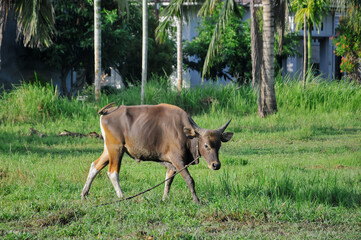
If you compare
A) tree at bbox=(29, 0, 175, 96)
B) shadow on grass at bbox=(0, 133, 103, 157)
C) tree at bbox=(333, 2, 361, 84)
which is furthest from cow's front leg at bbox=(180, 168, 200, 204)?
tree at bbox=(333, 2, 361, 84)

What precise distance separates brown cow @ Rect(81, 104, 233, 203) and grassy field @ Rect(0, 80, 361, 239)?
48cm

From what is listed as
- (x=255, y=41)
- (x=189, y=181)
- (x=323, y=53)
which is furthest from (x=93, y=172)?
(x=323, y=53)

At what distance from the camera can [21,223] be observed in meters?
5.86

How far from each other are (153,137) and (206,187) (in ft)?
3.88

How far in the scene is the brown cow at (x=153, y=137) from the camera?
20.9 ft

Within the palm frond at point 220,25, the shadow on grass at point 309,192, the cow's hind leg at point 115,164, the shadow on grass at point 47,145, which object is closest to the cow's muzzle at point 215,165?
the shadow on grass at point 309,192

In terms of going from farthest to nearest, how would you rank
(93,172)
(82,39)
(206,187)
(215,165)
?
(82,39) < (206,187) < (93,172) < (215,165)

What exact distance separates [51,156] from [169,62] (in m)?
18.6

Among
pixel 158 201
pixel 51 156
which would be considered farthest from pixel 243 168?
pixel 51 156

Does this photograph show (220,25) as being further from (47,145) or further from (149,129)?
(149,129)

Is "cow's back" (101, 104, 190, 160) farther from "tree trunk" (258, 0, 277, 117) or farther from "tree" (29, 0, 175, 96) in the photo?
"tree" (29, 0, 175, 96)

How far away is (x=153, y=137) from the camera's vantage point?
661 centimetres

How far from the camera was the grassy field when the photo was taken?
5680mm

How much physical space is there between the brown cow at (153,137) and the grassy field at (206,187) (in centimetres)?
48
